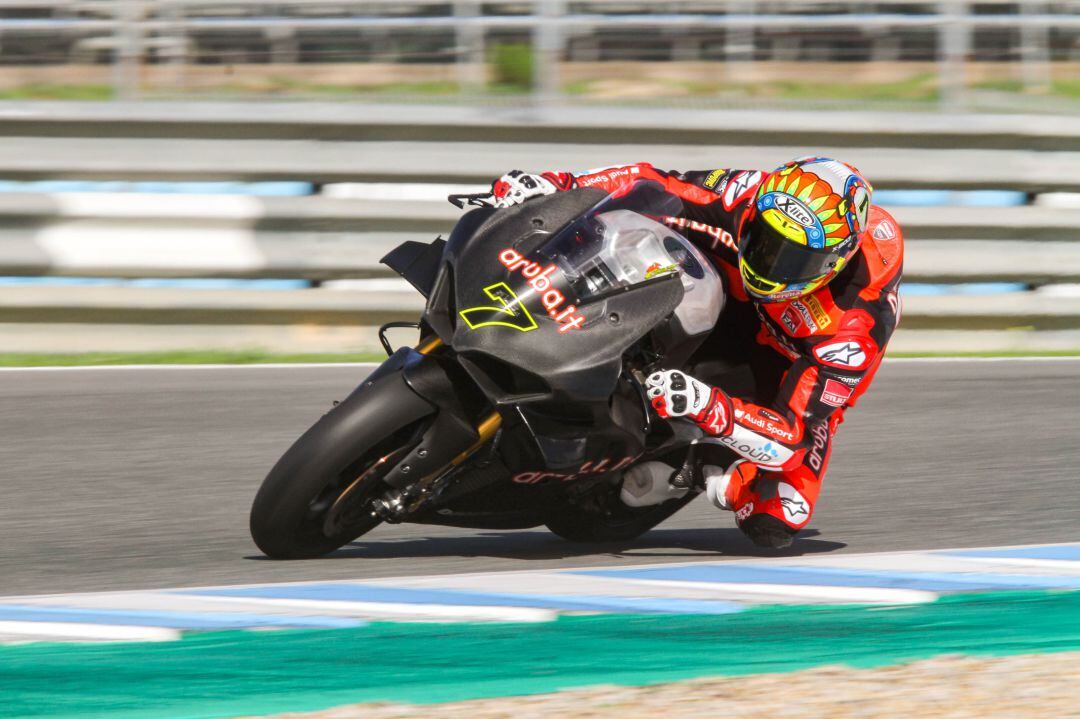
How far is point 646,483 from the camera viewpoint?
15.3ft

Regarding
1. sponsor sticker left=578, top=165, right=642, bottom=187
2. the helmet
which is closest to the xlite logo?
the helmet

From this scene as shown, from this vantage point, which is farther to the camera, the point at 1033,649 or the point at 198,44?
the point at 198,44

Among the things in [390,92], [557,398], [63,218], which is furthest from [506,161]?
[557,398]

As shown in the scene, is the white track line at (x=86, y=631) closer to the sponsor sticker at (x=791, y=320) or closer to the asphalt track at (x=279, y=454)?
the asphalt track at (x=279, y=454)

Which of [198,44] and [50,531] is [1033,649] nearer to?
[50,531]

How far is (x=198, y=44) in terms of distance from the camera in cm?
826

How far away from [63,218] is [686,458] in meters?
4.51

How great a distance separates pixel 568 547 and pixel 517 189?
1348 millimetres

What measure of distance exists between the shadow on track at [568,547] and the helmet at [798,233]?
1065 millimetres

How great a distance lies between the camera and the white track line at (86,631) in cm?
380

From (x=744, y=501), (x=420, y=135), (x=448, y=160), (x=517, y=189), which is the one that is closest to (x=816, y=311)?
(x=744, y=501)

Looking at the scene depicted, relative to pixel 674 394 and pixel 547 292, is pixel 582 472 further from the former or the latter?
pixel 547 292

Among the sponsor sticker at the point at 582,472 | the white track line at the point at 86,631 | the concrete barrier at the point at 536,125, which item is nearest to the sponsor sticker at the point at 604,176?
the sponsor sticker at the point at 582,472

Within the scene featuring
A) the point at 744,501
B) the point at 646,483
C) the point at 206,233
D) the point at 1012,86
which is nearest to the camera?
the point at 646,483
